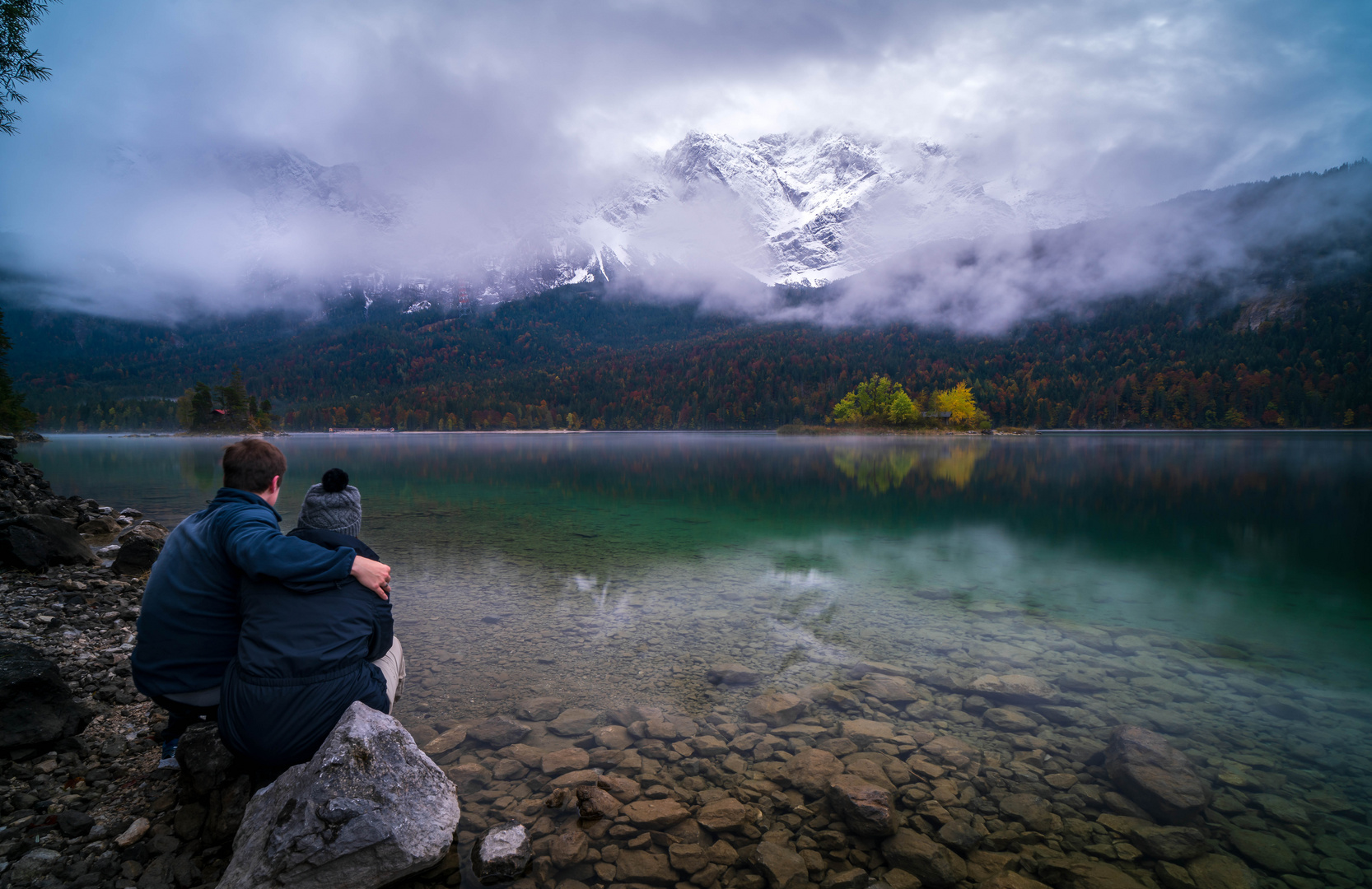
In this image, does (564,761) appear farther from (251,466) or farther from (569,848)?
(251,466)

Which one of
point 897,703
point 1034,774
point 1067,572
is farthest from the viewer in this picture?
point 1067,572

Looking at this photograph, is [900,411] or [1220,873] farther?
[900,411]

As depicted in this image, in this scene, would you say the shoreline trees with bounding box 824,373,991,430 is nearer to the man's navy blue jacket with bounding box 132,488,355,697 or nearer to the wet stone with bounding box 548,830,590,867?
the wet stone with bounding box 548,830,590,867

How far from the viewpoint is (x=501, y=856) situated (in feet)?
13.6

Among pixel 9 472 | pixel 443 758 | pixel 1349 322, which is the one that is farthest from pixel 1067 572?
pixel 1349 322

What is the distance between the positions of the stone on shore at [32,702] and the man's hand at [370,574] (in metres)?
3.30

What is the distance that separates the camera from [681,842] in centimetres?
465

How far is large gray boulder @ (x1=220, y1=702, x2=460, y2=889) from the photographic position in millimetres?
3393

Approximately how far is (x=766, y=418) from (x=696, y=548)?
155 m

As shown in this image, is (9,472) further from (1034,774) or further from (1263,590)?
(1263,590)

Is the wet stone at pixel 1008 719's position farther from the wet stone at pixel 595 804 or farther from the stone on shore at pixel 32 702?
the stone on shore at pixel 32 702

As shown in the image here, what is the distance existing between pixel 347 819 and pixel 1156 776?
653cm

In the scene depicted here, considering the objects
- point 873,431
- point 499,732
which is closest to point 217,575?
point 499,732

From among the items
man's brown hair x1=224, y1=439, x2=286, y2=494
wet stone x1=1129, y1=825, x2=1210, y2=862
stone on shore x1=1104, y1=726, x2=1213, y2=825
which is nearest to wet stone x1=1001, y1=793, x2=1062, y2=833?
wet stone x1=1129, y1=825, x2=1210, y2=862
